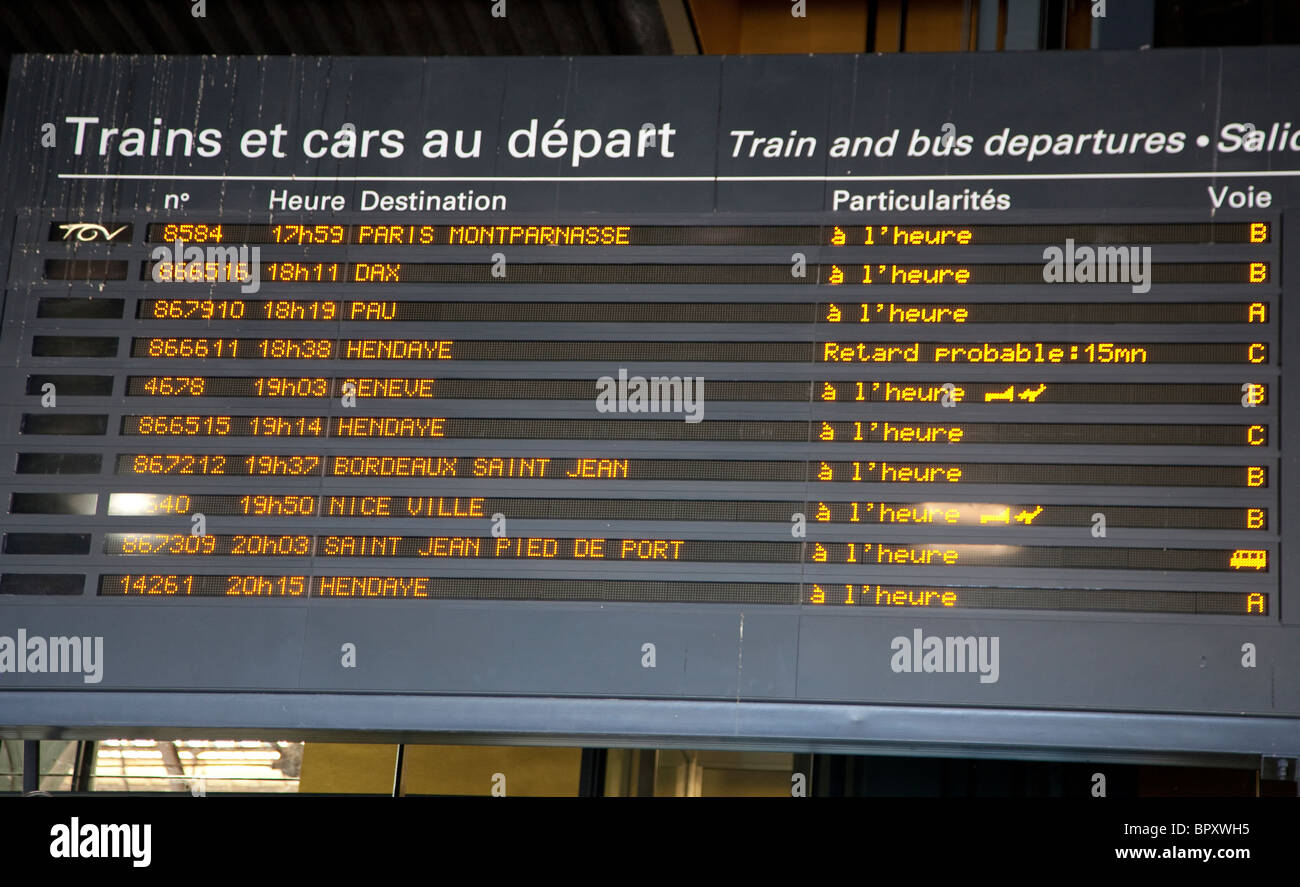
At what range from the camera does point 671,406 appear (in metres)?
5.65

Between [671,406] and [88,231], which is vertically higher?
[88,231]

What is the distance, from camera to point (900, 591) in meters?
5.35

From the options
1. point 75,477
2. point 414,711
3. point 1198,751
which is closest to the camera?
point 1198,751

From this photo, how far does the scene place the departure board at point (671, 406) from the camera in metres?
5.31

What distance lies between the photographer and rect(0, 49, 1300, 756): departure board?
5.31 meters

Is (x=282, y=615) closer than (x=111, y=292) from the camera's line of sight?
Yes

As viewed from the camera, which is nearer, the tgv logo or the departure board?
the departure board

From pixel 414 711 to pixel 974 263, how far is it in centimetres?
271

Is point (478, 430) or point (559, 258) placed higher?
point (559, 258)

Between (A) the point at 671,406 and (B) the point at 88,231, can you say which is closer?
Answer: (A) the point at 671,406

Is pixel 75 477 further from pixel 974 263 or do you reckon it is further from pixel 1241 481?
pixel 1241 481

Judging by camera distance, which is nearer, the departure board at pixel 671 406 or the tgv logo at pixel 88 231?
the departure board at pixel 671 406

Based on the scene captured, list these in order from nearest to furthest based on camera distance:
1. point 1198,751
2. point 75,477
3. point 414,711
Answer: point 1198,751 → point 414,711 → point 75,477

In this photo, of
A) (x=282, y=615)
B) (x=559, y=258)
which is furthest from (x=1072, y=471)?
(x=282, y=615)
